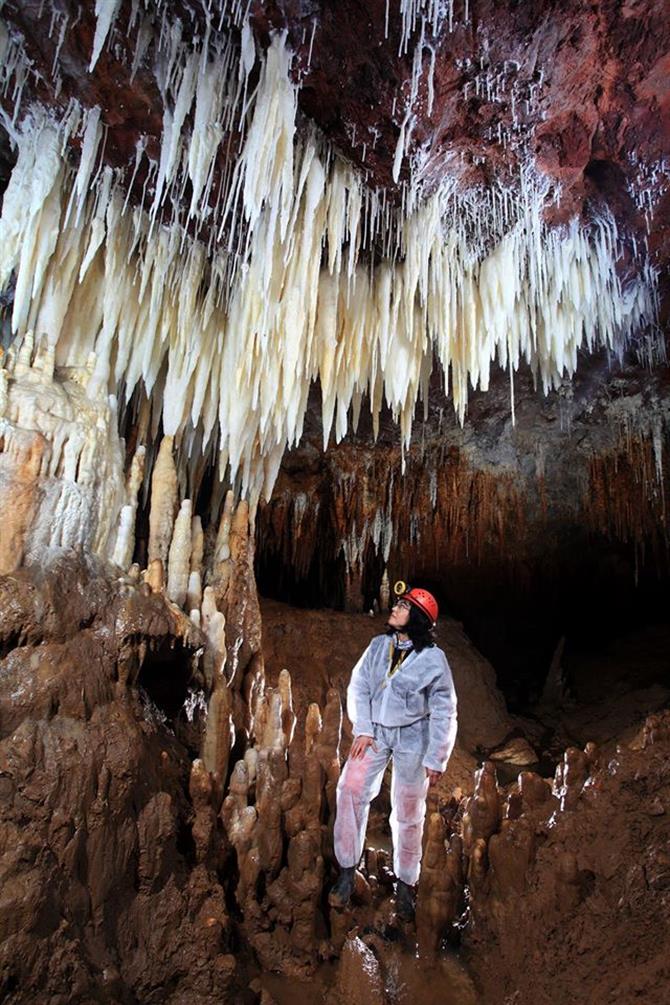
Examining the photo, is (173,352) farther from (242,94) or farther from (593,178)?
(593,178)

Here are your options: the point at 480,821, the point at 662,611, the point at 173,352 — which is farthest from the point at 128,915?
the point at 662,611

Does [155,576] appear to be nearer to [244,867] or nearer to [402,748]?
[244,867]

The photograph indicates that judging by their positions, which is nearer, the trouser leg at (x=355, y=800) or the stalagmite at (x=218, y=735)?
the trouser leg at (x=355, y=800)

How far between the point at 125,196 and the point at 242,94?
1.37m

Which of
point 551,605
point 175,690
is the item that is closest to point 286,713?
point 175,690

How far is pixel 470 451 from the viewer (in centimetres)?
804

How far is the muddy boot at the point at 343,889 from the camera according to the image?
346 centimetres

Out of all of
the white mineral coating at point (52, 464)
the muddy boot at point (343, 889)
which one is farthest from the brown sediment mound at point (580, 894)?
the white mineral coating at point (52, 464)

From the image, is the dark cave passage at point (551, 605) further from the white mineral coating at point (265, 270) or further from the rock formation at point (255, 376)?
the white mineral coating at point (265, 270)

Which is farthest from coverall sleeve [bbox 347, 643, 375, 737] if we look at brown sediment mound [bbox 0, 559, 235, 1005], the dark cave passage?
the dark cave passage

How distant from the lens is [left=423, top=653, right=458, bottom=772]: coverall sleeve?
3572 millimetres

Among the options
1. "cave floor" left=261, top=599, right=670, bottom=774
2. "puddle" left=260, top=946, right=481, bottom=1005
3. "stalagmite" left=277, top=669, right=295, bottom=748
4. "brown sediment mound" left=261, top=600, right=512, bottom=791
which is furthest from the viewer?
"cave floor" left=261, top=599, right=670, bottom=774

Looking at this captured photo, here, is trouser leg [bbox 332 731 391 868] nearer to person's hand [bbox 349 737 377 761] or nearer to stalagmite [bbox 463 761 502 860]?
person's hand [bbox 349 737 377 761]

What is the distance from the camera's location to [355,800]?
3.67m
